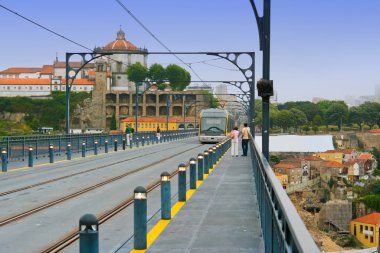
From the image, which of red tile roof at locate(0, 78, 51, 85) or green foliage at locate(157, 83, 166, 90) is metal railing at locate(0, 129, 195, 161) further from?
red tile roof at locate(0, 78, 51, 85)

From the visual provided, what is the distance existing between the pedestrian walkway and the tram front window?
33.6 metres

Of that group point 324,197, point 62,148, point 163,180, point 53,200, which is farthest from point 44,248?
point 324,197

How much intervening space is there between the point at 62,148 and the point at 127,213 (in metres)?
20.0

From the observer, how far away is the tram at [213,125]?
163ft

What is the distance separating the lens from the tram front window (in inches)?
1961

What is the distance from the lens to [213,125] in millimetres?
49906

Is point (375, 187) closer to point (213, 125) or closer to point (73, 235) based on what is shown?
point (213, 125)

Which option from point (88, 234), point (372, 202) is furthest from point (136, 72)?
point (88, 234)

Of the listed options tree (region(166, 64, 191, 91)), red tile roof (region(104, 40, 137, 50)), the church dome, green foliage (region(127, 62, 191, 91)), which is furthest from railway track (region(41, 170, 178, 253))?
red tile roof (region(104, 40, 137, 50))

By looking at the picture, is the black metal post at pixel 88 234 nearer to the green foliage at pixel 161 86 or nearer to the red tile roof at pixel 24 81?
the green foliage at pixel 161 86

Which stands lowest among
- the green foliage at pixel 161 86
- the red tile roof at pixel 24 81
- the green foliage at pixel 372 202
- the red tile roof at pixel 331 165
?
the green foliage at pixel 372 202

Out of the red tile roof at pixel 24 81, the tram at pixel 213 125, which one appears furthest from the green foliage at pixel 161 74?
the tram at pixel 213 125

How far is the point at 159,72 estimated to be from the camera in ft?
565

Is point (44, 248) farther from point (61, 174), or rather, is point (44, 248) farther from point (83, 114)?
point (83, 114)
